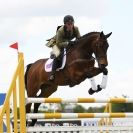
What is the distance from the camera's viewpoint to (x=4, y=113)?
6.16 meters

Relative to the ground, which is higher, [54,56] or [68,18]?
[68,18]

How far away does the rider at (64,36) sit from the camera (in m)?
10.4

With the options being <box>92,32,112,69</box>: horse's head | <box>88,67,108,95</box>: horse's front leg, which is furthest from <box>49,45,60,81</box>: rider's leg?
<box>88,67,108,95</box>: horse's front leg

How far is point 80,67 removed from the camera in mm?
10281

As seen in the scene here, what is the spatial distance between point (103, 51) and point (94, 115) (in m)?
3.55

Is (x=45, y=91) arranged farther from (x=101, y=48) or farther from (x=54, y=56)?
(x=101, y=48)

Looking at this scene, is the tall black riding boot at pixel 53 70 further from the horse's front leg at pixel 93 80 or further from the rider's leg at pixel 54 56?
the horse's front leg at pixel 93 80

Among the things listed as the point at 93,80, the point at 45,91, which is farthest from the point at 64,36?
the point at 93,80

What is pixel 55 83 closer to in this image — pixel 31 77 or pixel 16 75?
pixel 31 77

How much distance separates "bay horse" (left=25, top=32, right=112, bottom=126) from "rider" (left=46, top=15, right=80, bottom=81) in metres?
0.13

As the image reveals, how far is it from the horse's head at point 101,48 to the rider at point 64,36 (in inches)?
18.6

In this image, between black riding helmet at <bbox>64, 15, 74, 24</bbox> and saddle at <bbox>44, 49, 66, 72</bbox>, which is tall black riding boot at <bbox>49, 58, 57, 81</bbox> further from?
black riding helmet at <bbox>64, 15, 74, 24</bbox>

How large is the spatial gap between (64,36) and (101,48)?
90 centimetres

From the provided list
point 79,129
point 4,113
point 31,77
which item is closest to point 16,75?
point 4,113
